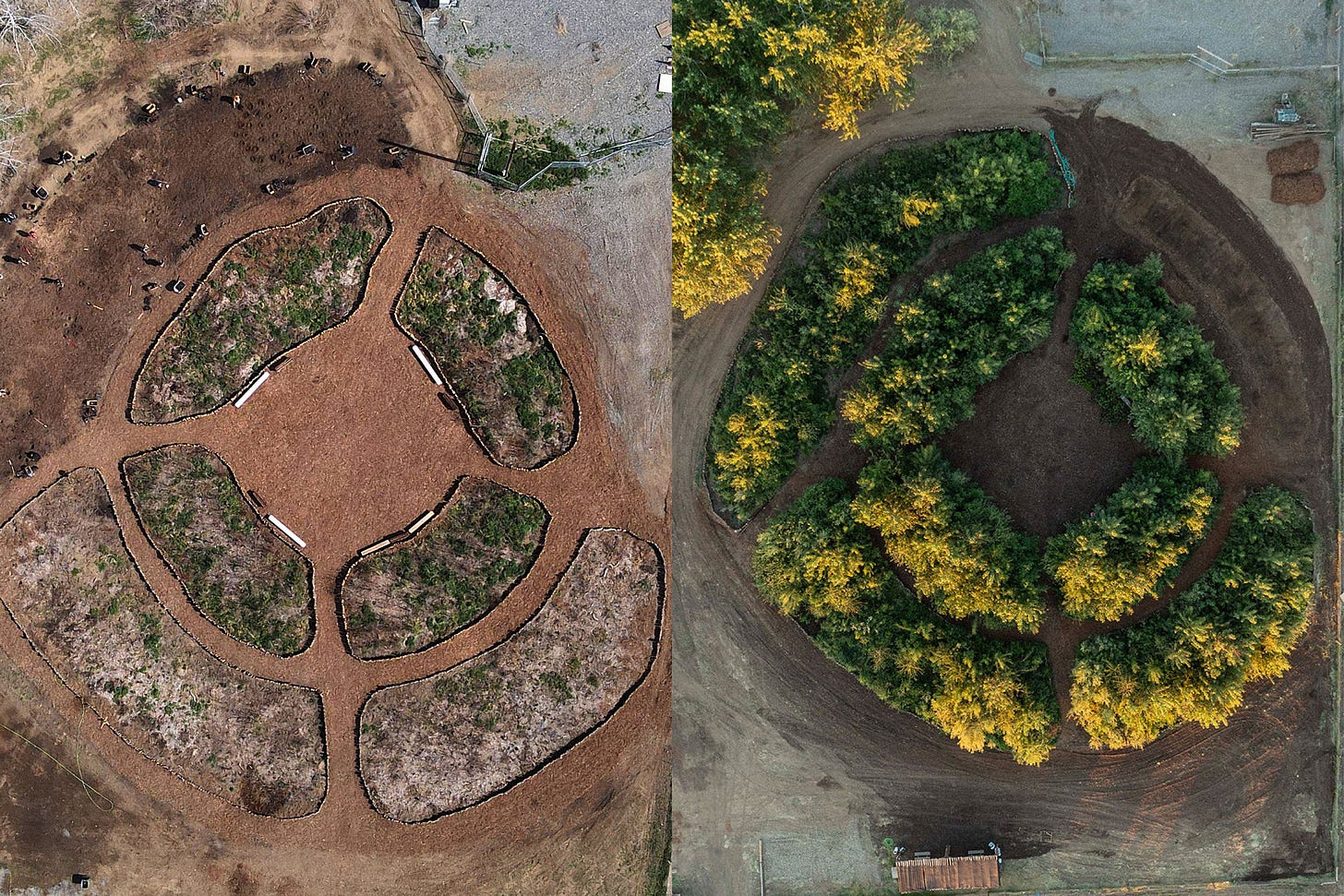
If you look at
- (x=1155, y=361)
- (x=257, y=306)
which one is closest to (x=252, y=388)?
(x=257, y=306)

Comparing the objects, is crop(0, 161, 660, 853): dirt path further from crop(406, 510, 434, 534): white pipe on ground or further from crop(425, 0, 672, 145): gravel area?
crop(425, 0, 672, 145): gravel area

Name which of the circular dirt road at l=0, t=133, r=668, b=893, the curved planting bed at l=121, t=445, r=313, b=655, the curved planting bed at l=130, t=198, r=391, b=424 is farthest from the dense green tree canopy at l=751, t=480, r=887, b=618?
the curved planting bed at l=130, t=198, r=391, b=424

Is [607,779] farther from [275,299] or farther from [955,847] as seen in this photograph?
[275,299]

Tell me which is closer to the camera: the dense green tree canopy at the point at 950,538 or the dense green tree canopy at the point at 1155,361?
the dense green tree canopy at the point at 1155,361

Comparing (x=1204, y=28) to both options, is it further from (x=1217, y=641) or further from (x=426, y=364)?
(x=426, y=364)

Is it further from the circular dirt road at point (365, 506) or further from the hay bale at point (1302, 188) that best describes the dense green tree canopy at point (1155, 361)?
the circular dirt road at point (365, 506)

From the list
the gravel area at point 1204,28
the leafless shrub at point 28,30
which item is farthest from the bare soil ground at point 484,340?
the gravel area at point 1204,28
